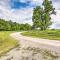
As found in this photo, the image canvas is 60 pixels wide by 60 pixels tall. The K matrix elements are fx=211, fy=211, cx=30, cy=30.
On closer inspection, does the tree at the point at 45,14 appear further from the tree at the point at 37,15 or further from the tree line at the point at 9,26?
the tree line at the point at 9,26

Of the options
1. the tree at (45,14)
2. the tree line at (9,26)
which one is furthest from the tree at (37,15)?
the tree line at (9,26)

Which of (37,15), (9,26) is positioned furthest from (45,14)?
(9,26)

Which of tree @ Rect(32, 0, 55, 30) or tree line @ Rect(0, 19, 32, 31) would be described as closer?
tree @ Rect(32, 0, 55, 30)

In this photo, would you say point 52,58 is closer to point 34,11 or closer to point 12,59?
point 12,59

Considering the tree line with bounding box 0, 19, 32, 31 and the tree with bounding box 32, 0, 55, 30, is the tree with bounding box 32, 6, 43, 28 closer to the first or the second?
the tree with bounding box 32, 0, 55, 30

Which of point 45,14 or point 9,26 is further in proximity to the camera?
point 9,26

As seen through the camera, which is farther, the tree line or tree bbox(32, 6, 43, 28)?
the tree line

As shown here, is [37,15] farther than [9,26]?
No

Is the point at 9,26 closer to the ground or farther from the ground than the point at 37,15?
closer to the ground

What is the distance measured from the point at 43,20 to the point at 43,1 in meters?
7.25

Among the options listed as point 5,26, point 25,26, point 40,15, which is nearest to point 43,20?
point 40,15

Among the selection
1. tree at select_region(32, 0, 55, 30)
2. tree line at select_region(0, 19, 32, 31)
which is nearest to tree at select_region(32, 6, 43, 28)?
tree at select_region(32, 0, 55, 30)

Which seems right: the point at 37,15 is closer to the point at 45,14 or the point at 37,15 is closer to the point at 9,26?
the point at 45,14

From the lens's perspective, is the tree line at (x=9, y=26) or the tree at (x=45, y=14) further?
the tree line at (x=9, y=26)
